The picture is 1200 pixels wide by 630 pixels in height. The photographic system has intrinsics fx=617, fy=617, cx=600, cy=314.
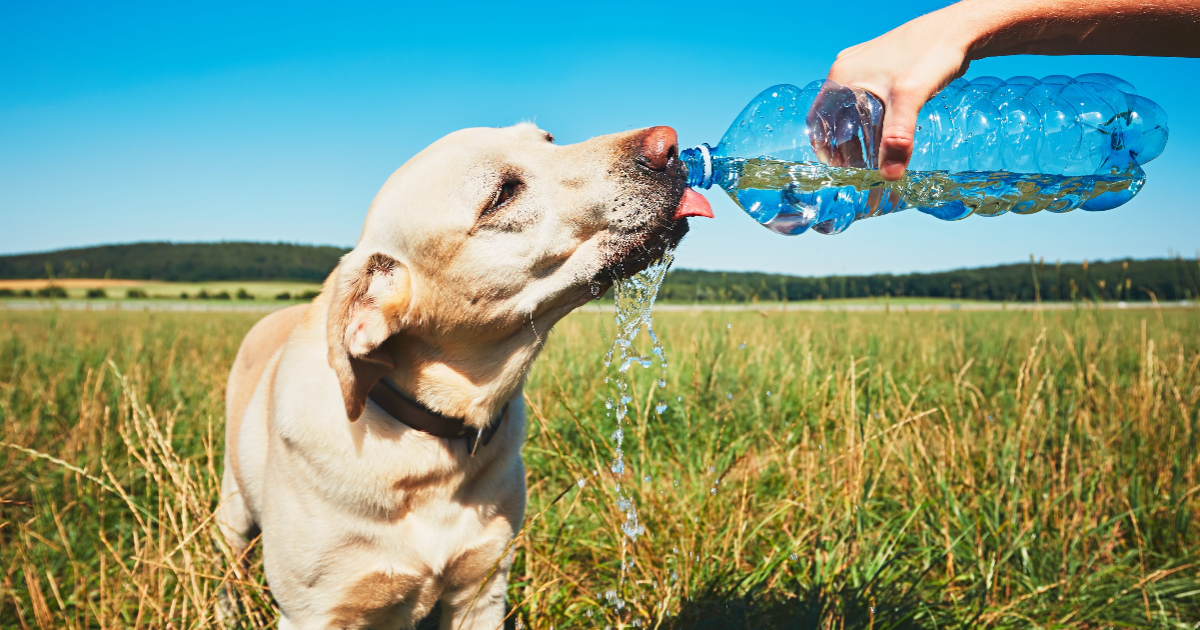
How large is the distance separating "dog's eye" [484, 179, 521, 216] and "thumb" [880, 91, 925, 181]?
45.3 inches

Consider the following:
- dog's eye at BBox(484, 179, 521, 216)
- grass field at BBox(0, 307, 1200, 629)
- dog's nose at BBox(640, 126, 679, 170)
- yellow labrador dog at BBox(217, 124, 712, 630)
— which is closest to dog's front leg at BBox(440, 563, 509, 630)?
yellow labrador dog at BBox(217, 124, 712, 630)

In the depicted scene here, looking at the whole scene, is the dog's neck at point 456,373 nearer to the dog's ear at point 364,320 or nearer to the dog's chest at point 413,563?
the dog's ear at point 364,320

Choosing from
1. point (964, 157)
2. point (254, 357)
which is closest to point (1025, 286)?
point (964, 157)

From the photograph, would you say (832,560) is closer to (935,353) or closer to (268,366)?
(268,366)

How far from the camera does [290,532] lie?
2.04 m

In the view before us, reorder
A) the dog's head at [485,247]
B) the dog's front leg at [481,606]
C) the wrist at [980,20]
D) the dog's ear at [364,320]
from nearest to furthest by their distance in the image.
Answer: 1. the wrist at [980,20]
2. the dog's ear at [364,320]
3. the dog's head at [485,247]
4. the dog's front leg at [481,606]

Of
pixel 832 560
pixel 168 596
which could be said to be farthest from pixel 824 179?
pixel 168 596

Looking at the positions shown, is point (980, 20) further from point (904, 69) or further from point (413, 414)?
point (413, 414)

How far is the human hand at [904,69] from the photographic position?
131cm

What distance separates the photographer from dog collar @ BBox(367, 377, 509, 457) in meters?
2.05

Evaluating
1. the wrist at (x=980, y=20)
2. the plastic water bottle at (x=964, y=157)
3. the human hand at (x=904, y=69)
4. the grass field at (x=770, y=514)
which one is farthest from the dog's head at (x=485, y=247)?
the wrist at (x=980, y=20)

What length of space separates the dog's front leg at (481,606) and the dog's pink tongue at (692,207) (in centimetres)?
141

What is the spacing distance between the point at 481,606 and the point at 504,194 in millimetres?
1465

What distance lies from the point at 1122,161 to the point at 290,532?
10.1 ft
